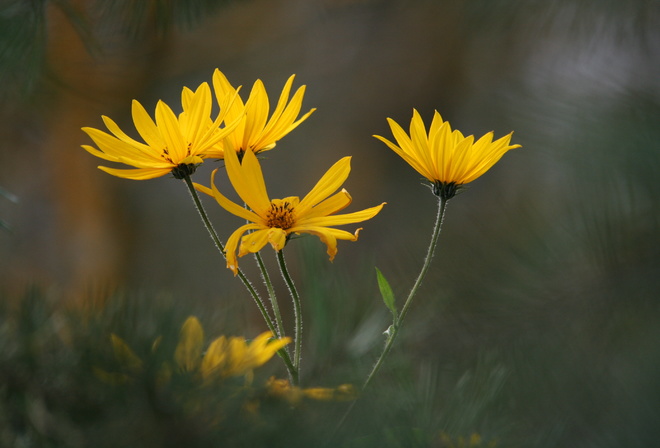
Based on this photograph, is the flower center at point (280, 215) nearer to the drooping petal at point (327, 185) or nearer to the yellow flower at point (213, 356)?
the drooping petal at point (327, 185)

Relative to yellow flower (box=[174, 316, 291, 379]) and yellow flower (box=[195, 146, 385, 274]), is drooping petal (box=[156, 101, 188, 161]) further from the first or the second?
yellow flower (box=[174, 316, 291, 379])

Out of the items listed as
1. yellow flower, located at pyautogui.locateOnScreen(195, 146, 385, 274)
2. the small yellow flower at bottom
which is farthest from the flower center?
the small yellow flower at bottom

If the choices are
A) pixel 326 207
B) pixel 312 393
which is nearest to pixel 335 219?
pixel 326 207

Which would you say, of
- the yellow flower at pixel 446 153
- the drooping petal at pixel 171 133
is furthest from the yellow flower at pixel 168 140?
the yellow flower at pixel 446 153

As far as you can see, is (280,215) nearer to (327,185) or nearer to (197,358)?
(327,185)

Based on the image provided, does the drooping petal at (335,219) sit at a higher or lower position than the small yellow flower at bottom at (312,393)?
higher

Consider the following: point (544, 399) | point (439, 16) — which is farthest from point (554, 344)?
point (439, 16)
